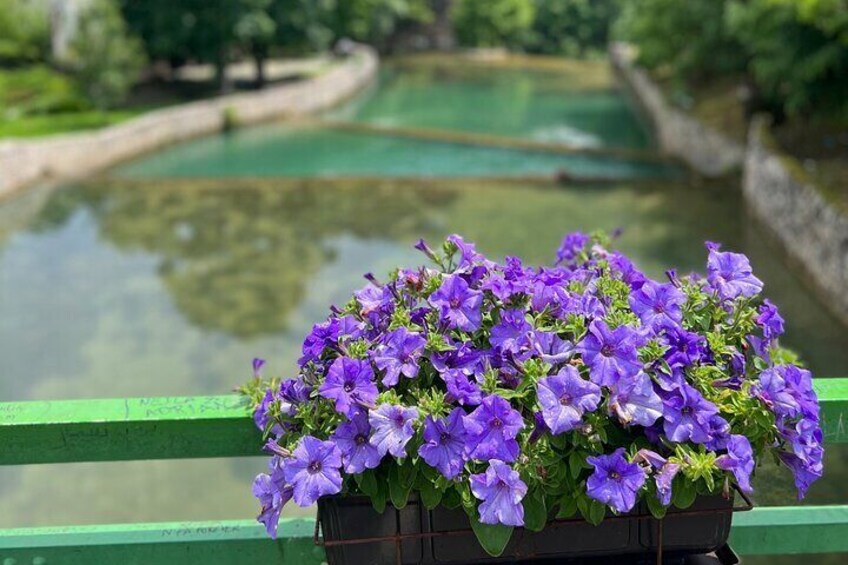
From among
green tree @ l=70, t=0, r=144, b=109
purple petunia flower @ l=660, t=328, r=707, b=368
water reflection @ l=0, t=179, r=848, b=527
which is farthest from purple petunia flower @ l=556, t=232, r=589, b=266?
green tree @ l=70, t=0, r=144, b=109

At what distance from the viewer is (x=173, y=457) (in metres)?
1.61

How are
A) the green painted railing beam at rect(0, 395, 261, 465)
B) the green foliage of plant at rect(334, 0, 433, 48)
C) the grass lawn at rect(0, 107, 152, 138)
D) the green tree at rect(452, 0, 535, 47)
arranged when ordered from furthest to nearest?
1. the green tree at rect(452, 0, 535, 47)
2. the green foliage of plant at rect(334, 0, 433, 48)
3. the grass lawn at rect(0, 107, 152, 138)
4. the green painted railing beam at rect(0, 395, 261, 465)

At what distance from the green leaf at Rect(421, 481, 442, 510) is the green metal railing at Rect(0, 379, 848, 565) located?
40cm

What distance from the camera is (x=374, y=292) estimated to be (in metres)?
1.51

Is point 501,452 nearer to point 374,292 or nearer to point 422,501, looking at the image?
point 422,501

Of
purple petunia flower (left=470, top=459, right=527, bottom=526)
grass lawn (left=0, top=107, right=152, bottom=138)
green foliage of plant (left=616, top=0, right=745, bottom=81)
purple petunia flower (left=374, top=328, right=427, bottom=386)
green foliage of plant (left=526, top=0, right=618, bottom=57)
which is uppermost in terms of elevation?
purple petunia flower (left=374, top=328, right=427, bottom=386)

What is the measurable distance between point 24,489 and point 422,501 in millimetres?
4975

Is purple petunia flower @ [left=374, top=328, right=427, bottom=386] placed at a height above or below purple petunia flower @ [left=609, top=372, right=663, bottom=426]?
above

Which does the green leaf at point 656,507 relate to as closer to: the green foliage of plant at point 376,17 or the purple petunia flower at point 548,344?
the purple petunia flower at point 548,344

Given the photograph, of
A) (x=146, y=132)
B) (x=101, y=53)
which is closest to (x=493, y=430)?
(x=146, y=132)

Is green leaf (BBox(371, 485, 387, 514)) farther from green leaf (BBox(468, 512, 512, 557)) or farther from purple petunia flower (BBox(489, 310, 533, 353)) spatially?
purple petunia flower (BBox(489, 310, 533, 353))

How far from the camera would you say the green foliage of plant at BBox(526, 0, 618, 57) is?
1553 inches

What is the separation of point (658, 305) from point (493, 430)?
349 mm

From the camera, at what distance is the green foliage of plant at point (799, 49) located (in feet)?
31.3
